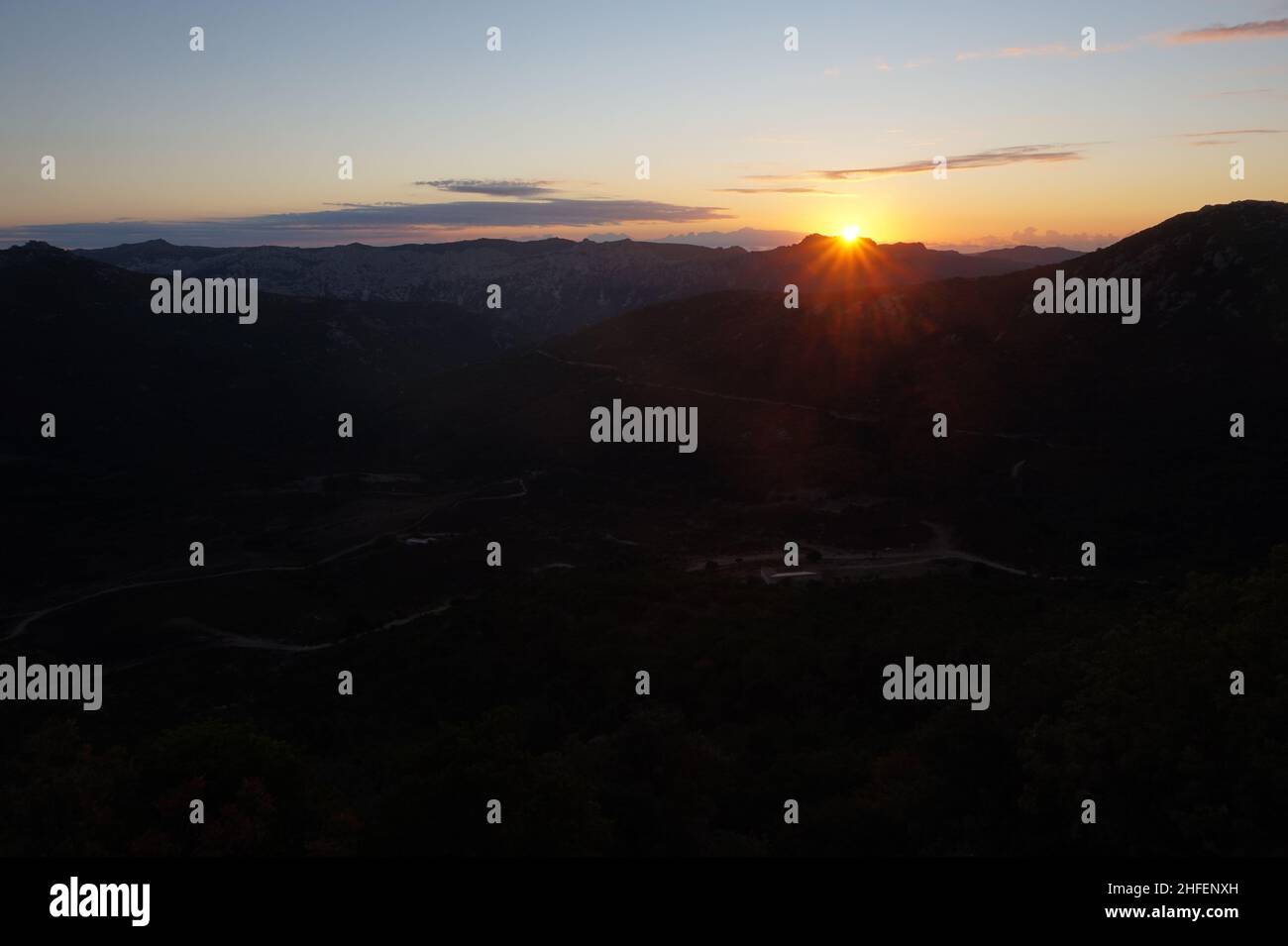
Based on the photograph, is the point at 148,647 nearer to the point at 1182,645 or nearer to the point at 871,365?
the point at 1182,645

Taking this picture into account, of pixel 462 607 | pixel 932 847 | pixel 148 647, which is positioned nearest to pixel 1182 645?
pixel 932 847

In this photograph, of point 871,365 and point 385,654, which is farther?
point 871,365

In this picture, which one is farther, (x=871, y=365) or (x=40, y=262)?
(x=40, y=262)

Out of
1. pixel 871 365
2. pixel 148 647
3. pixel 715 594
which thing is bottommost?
pixel 148 647

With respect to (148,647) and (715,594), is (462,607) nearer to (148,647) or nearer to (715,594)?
(715,594)

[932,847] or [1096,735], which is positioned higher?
[1096,735]

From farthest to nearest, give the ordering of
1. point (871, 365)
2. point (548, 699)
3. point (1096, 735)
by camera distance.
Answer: point (871, 365) < point (548, 699) < point (1096, 735)
